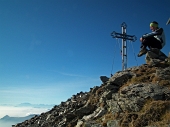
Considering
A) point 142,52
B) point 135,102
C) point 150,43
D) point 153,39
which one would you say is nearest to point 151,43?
point 150,43

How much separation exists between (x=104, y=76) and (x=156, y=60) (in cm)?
627

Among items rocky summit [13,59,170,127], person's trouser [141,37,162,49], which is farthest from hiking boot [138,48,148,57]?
rocky summit [13,59,170,127]

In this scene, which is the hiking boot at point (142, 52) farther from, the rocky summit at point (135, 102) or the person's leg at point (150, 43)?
the rocky summit at point (135, 102)

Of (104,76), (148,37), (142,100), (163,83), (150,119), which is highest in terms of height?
(148,37)

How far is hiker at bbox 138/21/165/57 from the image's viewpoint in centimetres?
1714

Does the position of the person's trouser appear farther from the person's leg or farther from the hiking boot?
the hiking boot

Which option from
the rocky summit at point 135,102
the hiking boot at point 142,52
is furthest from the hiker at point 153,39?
the rocky summit at point 135,102

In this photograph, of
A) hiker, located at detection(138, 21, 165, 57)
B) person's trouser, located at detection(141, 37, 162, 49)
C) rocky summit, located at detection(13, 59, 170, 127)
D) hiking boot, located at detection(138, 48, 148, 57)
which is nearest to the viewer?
rocky summit, located at detection(13, 59, 170, 127)

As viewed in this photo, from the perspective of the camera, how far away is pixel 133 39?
2444cm

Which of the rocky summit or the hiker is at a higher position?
the hiker

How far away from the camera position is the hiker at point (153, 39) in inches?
675

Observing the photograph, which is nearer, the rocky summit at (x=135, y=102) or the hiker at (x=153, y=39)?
the rocky summit at (x=135, y=102)

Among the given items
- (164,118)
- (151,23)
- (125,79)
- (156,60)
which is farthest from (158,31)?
(164,118)

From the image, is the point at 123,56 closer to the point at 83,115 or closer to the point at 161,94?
the point at 83,115
